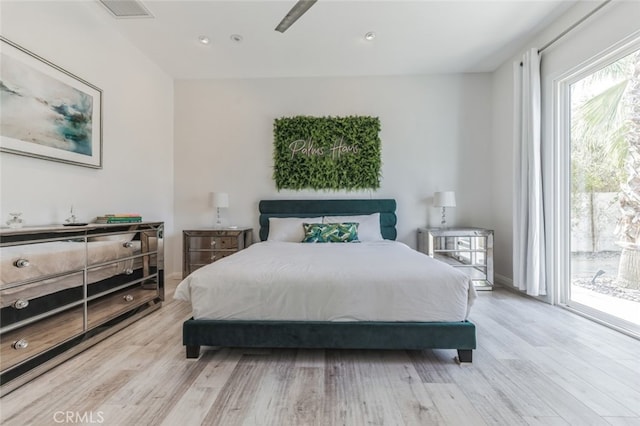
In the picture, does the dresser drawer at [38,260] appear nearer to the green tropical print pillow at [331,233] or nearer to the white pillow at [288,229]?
the white pillow at [288,229]

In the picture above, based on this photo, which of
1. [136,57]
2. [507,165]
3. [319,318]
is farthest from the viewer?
[507,165]

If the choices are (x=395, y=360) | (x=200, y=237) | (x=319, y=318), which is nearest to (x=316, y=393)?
(x=319, y=318)

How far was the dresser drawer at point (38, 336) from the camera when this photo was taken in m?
1.60

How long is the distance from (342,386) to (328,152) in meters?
3.08

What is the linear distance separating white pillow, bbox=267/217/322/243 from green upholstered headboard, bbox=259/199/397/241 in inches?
9.2

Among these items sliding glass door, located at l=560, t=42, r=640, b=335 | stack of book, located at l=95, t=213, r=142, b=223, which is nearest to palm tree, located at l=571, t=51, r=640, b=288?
sliding glass door, located at l=560, t=42, r=640, b=335

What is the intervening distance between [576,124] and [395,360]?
2.93m

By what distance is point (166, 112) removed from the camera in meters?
4.05

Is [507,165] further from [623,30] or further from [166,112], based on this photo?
[166,112]

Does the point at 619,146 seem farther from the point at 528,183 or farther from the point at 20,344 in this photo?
the point at 20,344

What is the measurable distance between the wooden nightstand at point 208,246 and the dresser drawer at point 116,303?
2.90 ft

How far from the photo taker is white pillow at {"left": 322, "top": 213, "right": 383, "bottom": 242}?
3.59 m

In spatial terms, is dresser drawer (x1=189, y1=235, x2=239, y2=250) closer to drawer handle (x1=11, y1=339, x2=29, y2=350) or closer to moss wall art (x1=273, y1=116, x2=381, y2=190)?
moss wall art (x1=273, y1=116, x2=381, y2=190)

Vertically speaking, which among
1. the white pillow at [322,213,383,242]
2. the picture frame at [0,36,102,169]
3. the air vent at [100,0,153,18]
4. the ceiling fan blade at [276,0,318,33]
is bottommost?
the white pillow at [322,213,383,242]
